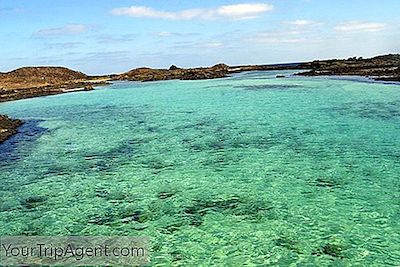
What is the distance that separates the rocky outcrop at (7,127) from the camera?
26.5 meters

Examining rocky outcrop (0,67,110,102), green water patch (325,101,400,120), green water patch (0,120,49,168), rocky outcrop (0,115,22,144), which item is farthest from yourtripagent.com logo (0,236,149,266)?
rocky outcrop (0,67,110,102)

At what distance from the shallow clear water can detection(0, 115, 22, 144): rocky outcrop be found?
0.80m

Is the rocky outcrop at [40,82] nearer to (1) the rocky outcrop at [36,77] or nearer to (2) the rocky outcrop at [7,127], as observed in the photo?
(1) the rocky outcrop at [36,77]

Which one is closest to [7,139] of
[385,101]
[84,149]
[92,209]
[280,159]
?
[84,149]

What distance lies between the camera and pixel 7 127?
29.2 meters

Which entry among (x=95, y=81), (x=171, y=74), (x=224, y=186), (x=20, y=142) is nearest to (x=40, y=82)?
(x=95, y=81)

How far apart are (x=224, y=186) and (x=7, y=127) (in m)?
20.2

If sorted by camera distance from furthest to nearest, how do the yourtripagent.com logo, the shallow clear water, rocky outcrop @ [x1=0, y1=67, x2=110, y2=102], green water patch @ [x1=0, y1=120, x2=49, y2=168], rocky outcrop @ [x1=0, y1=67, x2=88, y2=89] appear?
rocky outcrop @ [x1=0, y1=67, x2=88, y2=89] → rocky outcrop @ [x1=0, y1=67, x2=110, y2=102] → green water patch @ [x1=0, y1=120, x2=49, y2=168] → the shallow clear water → the yourtripagent.com logo

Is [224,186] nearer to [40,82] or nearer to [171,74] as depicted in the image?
[40,82]

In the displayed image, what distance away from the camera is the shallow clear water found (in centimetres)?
1075

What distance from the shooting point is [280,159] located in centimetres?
1848

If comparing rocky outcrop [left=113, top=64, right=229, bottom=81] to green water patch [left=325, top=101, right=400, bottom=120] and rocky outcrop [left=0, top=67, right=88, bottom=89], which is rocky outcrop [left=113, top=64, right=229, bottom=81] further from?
green water patch [left=325, top=101, right=400, bottom=120]

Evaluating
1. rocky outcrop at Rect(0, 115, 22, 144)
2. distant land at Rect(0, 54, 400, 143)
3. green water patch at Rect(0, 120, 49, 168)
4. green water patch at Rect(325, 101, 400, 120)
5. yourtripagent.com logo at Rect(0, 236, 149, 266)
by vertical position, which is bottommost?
yourtripagent.com logo at Rect(0, 236, 149, 266)

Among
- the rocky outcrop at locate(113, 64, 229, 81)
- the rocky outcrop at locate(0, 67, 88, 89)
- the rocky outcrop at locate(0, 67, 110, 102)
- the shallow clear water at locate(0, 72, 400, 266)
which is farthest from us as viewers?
the rocky outcrop at locate(113, 64, 229, 81)
